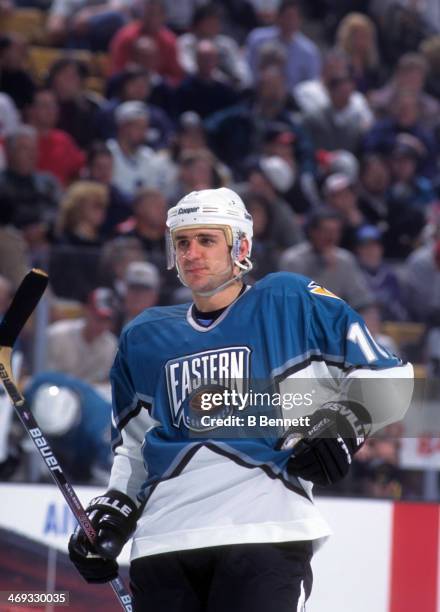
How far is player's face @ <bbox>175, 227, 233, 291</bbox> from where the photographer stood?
2588 millimetres

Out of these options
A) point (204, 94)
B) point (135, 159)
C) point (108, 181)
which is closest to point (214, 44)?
point (204, 94)

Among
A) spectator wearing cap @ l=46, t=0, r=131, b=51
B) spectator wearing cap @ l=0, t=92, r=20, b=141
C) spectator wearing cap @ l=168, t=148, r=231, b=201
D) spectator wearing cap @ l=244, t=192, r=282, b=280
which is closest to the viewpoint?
spectator wearing cap @ l=244, t=192, r=282, b=280

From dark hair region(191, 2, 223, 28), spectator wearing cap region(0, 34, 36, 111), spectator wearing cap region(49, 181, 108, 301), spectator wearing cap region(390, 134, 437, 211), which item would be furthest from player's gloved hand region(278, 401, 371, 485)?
dark hair region(191, 2, 223, 28)

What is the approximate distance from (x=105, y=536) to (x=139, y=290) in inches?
103

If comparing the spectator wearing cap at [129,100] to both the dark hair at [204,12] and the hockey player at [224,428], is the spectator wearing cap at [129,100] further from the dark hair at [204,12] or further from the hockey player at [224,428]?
the hockey player at [224,428]

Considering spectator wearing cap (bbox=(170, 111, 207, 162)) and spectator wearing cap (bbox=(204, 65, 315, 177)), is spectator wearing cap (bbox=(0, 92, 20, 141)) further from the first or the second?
spectator wearing cap (bbox=(204, 65, 315, 177))

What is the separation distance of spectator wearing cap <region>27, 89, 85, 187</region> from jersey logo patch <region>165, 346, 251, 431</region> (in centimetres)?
453

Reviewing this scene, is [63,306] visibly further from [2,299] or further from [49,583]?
[49,583]

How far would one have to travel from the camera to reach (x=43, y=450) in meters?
2.66

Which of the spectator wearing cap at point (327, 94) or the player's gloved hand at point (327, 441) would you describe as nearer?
the player's gloved hand at point (327, 441)

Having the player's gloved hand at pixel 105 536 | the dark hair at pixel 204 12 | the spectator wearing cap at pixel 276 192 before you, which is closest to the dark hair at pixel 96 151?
the spectator wearing cap at pixel 276 192

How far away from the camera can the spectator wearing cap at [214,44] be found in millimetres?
8359

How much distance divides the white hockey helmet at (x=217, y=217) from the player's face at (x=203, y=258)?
0.04 feet

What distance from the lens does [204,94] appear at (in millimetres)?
7930
